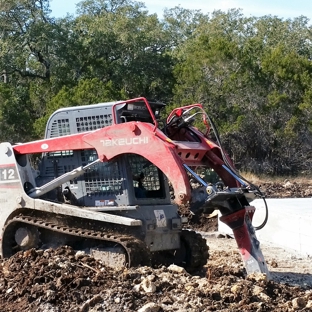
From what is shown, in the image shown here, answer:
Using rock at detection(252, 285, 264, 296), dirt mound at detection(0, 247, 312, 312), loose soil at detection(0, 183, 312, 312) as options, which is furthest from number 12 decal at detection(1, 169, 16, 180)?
rock at detection(252, 285, 264, 296)

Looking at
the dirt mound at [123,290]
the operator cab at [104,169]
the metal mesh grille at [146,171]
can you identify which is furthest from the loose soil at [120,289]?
the metal mesh grille at [146,171]

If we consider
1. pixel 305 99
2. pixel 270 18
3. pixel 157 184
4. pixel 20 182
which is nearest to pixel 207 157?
pixel 157 184

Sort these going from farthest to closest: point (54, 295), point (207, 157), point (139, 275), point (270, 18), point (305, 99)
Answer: point (270, 18), point (305, 99), point (207, 157), point (139, 275), point (54, 295)

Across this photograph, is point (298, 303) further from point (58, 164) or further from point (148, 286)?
point (58, 164)

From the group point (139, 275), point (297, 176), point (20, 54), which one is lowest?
point (297, 176)

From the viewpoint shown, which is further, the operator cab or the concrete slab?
the concrete slab

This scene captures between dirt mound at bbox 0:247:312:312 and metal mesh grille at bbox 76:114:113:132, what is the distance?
169 cm

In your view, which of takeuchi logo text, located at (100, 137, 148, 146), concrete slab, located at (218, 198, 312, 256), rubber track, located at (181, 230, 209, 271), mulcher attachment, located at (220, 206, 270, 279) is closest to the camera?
takeuchi logo text, located at (100, 137, 148, 146)

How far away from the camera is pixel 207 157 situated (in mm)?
9000

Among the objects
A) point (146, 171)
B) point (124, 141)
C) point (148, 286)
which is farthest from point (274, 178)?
point (148, 286)

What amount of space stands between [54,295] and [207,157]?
2865mm

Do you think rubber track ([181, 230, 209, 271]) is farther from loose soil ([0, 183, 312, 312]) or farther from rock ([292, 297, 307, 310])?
rock ([292, 297, 307, 310])

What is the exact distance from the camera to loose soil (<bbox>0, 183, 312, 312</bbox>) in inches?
273

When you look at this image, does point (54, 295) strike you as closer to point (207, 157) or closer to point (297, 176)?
point (207, 157)
